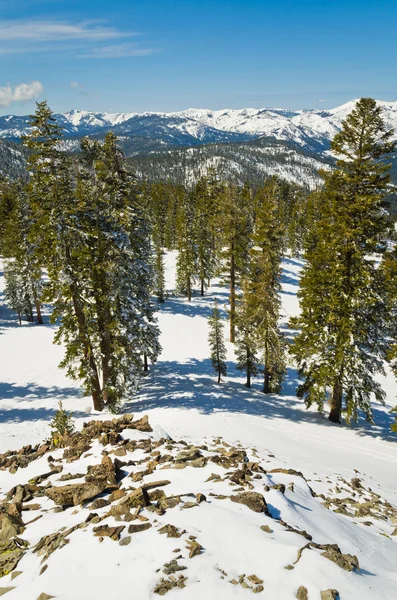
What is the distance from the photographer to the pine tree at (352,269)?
1570 cm

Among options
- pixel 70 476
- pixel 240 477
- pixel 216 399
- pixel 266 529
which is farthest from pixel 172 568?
pixel 216 399

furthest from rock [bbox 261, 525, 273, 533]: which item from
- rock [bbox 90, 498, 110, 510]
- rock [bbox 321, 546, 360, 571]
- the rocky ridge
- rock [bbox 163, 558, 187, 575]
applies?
rock [bbox 90, 498, 110, 510]

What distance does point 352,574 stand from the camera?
5.31 metres

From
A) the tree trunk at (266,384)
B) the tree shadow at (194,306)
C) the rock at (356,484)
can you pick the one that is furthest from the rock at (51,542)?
the tree shadow at (194,306)

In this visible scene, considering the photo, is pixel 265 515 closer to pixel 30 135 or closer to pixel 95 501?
pixel 95 501

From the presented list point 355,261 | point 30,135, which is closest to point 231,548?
point 355,261

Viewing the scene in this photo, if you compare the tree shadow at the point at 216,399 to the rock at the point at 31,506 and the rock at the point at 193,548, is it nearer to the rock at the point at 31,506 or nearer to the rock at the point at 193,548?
the rock at the point at 31,506

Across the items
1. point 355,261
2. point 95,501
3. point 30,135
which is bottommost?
point 95,501

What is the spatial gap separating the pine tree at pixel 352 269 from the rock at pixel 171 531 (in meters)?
12.7

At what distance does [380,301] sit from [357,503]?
9450 millimetres

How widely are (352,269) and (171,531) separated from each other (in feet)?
46.3

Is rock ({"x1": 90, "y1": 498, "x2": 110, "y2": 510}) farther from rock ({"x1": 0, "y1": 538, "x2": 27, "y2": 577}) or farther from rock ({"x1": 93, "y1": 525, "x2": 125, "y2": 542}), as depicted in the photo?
rock ({"x1": 0, "y1": 538, "x2": 27, "y2": 577})

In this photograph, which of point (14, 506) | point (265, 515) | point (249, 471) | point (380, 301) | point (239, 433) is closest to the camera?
point (265, 515)

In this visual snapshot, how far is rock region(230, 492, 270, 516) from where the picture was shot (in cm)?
702
